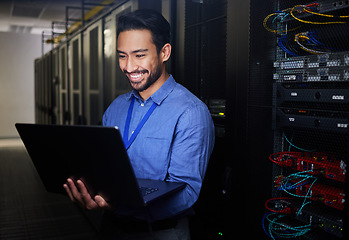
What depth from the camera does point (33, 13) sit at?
7.45 metres

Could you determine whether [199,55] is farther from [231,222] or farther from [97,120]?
[97,120]

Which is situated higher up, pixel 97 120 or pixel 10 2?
pixel 10 2

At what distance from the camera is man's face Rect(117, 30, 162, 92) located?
1.30m

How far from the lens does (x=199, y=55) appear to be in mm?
1721

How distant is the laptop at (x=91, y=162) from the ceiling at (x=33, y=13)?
18.2ft

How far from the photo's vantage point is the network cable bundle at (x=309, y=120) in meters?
1.04

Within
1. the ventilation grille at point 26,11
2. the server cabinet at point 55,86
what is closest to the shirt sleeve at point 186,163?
the server cabinet at point 55,86

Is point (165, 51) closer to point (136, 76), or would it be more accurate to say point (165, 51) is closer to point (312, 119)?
point (136, 76)

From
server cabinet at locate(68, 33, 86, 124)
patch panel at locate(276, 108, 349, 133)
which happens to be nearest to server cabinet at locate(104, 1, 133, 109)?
server cabinet at locate(68, 33, 86, 124)

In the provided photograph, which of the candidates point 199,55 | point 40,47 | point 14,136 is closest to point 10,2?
point 40,47

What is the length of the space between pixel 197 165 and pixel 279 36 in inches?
19.9

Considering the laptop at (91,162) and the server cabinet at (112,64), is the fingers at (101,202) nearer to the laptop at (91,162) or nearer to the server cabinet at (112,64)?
the laptop at (91,162)

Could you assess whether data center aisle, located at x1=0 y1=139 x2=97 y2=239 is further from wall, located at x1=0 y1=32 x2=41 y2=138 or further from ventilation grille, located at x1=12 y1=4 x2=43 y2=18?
wall, located at x1=0 y1=32 x2=41 y2=138

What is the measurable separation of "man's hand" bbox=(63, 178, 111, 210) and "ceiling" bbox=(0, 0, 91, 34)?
5612 millimetres
